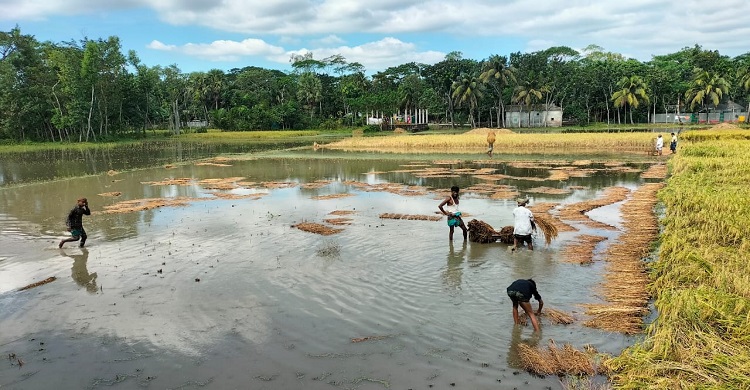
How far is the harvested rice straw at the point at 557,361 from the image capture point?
571 centimetres

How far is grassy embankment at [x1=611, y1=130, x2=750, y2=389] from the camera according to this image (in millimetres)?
4841

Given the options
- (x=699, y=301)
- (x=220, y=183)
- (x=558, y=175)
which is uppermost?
(x=220, y=183)

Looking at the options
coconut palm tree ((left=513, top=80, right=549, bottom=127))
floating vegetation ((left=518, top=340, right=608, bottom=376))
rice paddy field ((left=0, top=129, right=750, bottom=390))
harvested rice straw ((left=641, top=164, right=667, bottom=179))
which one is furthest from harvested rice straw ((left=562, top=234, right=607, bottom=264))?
coconut palm tree ((left=513, top=80, right=549, bottom=127))

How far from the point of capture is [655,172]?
24.8 m

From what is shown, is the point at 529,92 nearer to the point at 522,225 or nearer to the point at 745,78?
the point at 745,78

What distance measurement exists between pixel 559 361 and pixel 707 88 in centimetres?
7060

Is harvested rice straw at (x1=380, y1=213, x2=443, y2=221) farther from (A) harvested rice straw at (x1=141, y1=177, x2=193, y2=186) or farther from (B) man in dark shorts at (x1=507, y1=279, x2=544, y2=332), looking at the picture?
(A) harvested rice straw at (x1=141, y1=177, x2=193, y2=186)

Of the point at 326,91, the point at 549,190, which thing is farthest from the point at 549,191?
the point at 326,91

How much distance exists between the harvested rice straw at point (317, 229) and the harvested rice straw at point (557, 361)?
303 inches

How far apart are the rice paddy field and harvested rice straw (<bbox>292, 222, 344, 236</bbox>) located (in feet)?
0.28

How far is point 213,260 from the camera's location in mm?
10758

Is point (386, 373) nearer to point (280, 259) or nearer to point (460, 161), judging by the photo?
point (280, 259)

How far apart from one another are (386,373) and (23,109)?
2589 inches

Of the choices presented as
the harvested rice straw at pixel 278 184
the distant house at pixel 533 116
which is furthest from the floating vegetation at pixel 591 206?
the distant house at pixel 533 116
